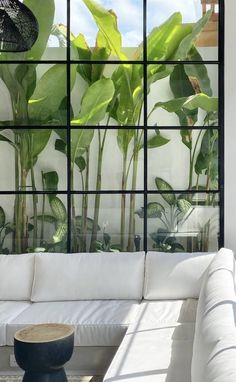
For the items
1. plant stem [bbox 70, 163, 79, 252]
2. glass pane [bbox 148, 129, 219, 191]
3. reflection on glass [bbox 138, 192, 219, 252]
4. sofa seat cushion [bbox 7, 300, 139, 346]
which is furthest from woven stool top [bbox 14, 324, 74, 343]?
glass pane [bbox 148, 129, 219, 191]

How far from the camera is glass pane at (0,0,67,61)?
4.42 meters

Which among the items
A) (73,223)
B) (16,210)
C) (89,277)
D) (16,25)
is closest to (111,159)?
(73,223)

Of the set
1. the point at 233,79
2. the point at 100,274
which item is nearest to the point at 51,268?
the point at 100,274

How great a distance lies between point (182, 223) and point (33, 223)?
4.46 ft

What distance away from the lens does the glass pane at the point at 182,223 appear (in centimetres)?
444

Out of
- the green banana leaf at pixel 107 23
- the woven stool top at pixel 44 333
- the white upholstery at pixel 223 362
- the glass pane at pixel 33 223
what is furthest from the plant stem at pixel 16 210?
the white upholstery at pixel 223 362

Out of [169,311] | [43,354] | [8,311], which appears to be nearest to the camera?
[43,354]

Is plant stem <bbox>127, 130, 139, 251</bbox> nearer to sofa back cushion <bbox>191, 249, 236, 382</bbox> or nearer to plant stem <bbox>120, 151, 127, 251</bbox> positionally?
plant stem <bbox>120, 151, 127, 251</bbox>

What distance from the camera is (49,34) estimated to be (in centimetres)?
445

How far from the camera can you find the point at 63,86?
446 cm

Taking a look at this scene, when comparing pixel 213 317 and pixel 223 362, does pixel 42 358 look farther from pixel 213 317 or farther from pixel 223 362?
pixel 223 362

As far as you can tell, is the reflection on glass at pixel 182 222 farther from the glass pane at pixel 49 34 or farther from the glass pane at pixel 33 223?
the glass pane at pixel 49 34

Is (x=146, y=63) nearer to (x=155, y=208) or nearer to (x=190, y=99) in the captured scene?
(x=190, y=99)

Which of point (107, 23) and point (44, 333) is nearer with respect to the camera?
point (44, 333)
